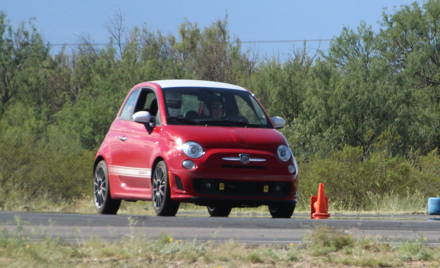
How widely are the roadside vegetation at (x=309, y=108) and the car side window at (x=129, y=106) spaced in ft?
15.1

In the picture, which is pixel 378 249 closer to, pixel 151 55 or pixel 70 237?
pixel 70 237

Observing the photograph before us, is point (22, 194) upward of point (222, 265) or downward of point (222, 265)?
downward

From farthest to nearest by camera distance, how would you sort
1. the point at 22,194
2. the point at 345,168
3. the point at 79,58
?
the point at 79,58
the point at 345,168
the point at 22,194

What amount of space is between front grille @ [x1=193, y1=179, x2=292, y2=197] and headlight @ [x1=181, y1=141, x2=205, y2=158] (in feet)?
1.09

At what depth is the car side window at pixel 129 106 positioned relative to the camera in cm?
1566

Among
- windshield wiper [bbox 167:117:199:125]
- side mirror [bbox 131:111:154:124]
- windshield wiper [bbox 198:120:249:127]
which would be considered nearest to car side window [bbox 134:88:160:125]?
side mirror [bbox 131:111:154:124]

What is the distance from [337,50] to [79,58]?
2659cm

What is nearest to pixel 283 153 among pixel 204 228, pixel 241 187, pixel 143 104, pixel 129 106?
pixel 241 187

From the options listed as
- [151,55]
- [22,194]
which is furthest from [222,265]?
[151,55]

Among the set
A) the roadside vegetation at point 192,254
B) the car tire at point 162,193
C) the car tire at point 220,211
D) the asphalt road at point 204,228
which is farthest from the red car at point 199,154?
the roadside vegetation at point 192,254

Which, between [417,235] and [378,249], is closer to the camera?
[378,249]

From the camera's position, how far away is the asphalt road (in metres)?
10.9

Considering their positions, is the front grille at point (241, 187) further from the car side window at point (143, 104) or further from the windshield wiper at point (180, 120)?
the car side window at point (143, 104)

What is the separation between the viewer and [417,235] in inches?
477
